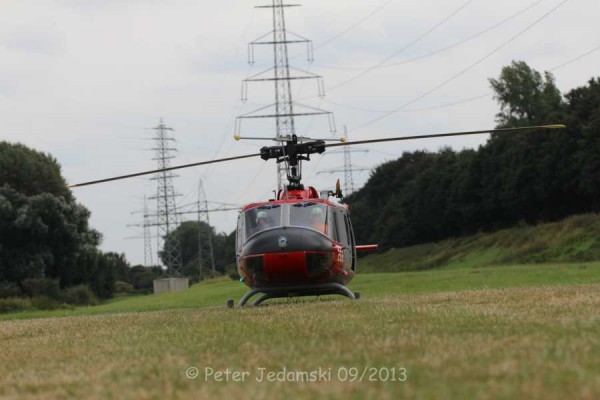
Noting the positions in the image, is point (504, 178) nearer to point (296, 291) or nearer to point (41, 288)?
point (41, 288)

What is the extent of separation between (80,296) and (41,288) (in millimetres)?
5865

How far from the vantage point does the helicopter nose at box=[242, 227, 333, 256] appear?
21172mm

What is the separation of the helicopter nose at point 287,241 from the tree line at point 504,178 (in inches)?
2201

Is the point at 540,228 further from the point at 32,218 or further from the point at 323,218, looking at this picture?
the point at 323,218

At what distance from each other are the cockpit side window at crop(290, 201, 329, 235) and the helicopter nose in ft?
0.79

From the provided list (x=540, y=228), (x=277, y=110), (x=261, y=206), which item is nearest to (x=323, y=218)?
(x=261, y=206)

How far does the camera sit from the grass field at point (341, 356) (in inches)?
278

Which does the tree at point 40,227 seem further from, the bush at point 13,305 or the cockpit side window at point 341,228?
the cockpit side window at point 341,228

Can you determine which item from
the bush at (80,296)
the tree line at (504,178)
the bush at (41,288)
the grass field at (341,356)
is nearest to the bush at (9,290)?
the bush at (41,288)

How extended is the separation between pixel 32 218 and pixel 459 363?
7040 centimetres

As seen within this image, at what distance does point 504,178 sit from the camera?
9250cm

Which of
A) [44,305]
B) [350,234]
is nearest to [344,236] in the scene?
[350,234]

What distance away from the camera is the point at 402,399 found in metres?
6.47

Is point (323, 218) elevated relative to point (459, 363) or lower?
elevated
